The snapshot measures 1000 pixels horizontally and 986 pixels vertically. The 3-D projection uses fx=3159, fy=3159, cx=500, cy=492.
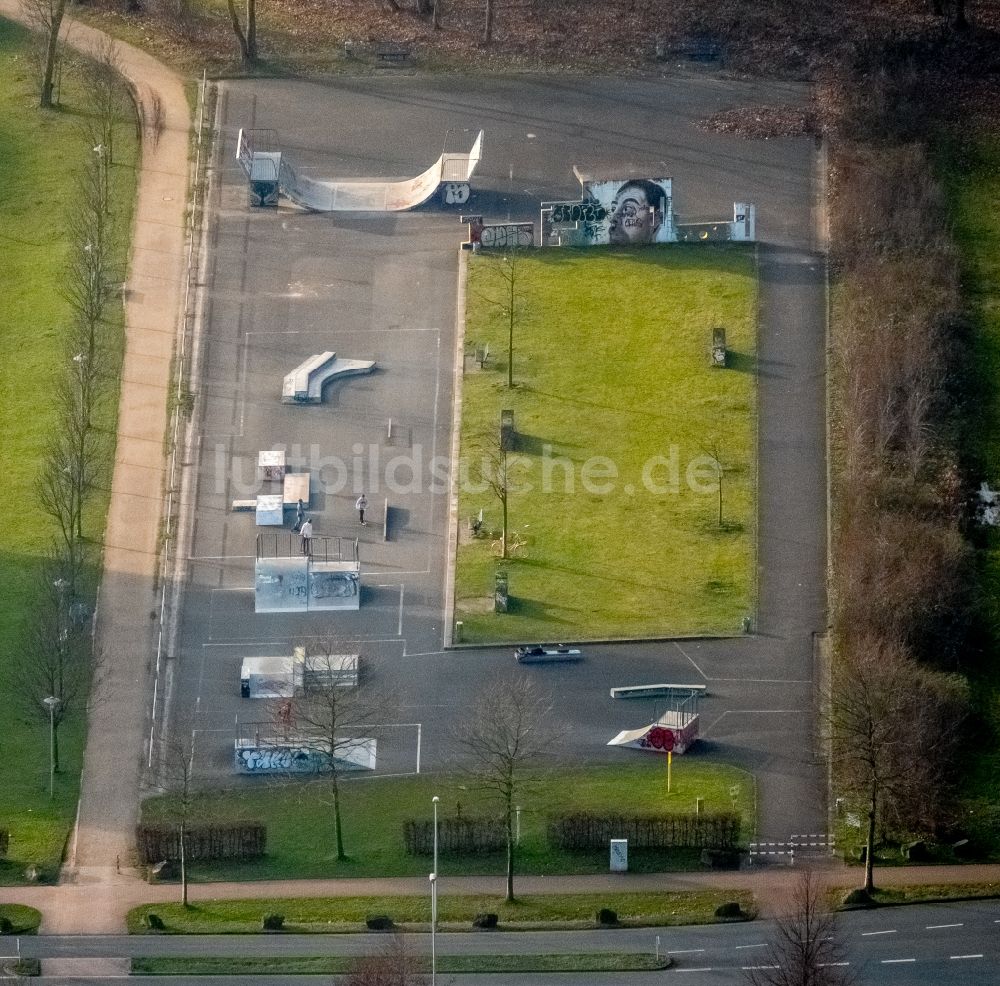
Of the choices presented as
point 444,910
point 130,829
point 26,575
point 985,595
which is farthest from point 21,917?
point 985,595

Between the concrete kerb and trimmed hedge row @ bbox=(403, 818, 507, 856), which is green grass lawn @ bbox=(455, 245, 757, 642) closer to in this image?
the concrete kerb

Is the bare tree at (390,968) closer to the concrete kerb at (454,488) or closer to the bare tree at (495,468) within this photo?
the concrete kerb at (454,488)

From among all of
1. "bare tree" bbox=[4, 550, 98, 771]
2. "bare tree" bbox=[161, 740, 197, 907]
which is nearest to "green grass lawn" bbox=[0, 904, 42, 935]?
"bare tree" bbox=[161, 740, 197, 907]

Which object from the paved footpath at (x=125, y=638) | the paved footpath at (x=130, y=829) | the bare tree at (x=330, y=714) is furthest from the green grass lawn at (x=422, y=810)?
the paved footpath at (x=125, y=638)

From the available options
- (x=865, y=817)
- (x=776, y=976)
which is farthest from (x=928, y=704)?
(x=776, y=976)

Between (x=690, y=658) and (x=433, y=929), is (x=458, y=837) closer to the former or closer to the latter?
(x=433, y=929)
